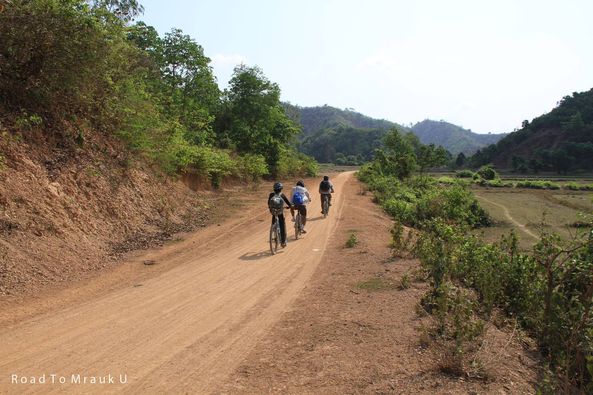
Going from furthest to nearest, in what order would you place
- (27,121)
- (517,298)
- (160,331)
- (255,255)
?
1. (255,255)
2. (27,121)
3. (517,298)
4. (160,331)

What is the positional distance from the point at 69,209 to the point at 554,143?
107207 mm

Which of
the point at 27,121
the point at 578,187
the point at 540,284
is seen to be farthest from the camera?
the point at 578,187

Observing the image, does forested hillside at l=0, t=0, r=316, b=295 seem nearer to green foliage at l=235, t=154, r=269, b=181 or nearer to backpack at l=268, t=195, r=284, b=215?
backpack at l=268, t=195, r=284, b=215

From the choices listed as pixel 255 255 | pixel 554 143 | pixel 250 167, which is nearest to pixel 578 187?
pixel 554 143

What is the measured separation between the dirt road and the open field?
2170 centimetres

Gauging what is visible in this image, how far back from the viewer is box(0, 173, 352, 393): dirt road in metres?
4.90

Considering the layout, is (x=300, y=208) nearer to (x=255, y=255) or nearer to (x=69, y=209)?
(x=255, y=255)

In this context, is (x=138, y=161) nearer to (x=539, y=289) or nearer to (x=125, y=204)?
(x=125, y=204)

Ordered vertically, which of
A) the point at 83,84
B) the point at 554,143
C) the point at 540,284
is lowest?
the point at 540,284

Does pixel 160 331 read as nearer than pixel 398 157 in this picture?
Yes

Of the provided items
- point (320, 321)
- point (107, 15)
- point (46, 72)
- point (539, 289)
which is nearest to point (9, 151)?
point (46, 72)

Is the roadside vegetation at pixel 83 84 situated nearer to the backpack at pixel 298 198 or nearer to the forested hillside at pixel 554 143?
the backpack at pixel 298 198

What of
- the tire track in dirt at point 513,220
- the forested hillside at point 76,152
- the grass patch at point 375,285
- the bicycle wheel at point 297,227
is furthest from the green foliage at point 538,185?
the grass patch at point 375,285

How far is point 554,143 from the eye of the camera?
9650 cm
